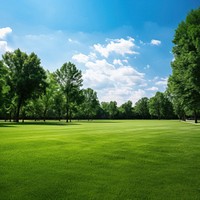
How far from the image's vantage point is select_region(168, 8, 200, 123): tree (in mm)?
29078

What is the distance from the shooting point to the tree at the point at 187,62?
→ 1145 inches

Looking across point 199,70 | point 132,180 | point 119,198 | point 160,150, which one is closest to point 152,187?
point 132,180

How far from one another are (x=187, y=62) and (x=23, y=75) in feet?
131

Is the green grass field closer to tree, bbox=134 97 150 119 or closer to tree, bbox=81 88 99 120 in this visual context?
tree, bbox=81 88 99 120

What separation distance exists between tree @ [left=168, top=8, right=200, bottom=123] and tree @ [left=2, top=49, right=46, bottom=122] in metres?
35.0

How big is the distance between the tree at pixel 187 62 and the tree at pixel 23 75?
35010 millimetres

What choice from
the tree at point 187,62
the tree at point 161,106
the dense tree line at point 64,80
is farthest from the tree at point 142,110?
the tree at point 187,62

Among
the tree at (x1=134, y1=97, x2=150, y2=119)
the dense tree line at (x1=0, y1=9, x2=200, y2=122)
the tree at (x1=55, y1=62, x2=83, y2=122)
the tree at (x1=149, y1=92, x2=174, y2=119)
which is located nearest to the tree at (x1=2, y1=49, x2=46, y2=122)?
the dense tree line at (x1=0, y1=9, x2=200, y2=122)

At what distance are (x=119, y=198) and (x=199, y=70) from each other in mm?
27656

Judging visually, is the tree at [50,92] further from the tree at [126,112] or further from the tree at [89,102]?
A: the tree at [126,112]

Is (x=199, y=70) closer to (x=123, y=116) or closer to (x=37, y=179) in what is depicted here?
(x=37, y=179)

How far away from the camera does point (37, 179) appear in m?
6.35

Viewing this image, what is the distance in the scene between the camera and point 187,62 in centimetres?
2991

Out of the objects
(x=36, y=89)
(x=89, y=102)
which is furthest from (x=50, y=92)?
(x=89, y=102)
